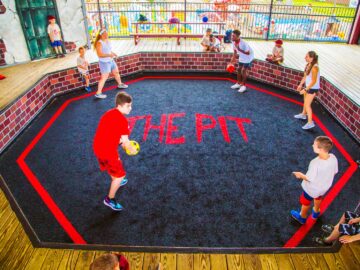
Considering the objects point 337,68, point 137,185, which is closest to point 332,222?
point 137,185

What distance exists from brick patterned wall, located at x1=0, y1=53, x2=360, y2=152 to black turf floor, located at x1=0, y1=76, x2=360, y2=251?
0.29 metres

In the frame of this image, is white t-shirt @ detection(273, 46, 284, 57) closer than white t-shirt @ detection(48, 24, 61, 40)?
Yes

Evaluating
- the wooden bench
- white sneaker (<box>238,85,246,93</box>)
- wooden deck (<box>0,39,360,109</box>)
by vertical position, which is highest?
the wooden bench

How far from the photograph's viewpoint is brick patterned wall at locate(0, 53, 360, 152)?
6.32 m

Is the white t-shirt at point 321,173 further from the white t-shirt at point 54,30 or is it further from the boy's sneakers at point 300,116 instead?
the white t-shirt at point 54,30

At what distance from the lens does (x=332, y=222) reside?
431 cm

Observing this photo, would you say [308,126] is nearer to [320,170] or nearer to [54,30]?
[320,170]

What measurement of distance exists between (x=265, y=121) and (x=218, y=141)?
1.57m

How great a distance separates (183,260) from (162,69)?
789 cm

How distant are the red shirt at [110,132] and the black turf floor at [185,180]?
1104 mm

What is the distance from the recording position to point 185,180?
5.16 m

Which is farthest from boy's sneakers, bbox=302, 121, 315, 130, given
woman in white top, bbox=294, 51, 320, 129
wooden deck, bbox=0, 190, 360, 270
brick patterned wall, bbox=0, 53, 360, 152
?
wooden deck, bbox=0, 190, 360, 270

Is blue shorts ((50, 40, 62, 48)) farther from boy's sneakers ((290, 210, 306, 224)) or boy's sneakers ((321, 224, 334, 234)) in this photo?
boy's sneakers ((321, 224, 334, 234))

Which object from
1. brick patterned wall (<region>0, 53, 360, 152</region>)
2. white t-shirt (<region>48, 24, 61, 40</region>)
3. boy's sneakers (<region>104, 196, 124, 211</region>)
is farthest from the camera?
white t-shirt (<region>48, 24, 61, 40</region>)
